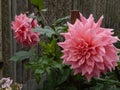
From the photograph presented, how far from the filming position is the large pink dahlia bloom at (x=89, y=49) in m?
1.37

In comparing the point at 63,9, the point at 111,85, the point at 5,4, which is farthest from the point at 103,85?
the point at 63,9

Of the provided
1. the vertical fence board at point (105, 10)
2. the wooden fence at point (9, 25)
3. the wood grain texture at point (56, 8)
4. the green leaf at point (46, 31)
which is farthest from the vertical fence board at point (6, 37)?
the vertical fence board at point (105, 10)

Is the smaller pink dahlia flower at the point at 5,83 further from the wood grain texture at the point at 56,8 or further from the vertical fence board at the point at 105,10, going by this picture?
the vertical fence board at the point at 105,10

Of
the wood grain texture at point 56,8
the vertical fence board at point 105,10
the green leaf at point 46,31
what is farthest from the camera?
the vertical fence board at point 105,10

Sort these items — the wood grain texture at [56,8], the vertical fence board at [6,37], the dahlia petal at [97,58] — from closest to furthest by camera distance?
1. the dahlia petal at [97,58]
2. the vertical fence board at [6,37]
3. the wood grain texture at [56,8]

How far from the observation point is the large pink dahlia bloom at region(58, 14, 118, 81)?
4.50ft

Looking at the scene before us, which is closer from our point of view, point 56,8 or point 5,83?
point 5,83

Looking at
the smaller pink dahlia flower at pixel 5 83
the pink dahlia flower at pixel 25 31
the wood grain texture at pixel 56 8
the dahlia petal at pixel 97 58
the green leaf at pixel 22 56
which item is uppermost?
the wood grain texture at pixel 56 8

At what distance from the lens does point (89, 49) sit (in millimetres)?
1386

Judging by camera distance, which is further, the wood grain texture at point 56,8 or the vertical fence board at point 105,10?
the vertical fence board at point 105,10

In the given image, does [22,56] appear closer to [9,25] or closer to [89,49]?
[89,49]

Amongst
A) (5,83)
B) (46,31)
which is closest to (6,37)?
(5,83)

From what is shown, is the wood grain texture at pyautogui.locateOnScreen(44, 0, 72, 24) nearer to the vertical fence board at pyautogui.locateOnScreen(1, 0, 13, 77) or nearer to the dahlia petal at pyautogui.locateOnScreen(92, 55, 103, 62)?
the vertical fence board at pyautogui.locateOnScreen(1, 0, 13, 77)

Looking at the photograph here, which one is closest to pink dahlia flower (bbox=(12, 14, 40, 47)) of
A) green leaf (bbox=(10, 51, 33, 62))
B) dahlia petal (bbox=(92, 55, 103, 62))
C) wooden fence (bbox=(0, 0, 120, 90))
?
green leaf (bbox=(10, 51, 33, 62))
